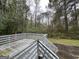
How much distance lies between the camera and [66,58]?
36.6ft

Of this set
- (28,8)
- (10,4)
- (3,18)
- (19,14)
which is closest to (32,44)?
(3,18)

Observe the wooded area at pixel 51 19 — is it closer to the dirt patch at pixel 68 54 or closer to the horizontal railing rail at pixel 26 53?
the dirt patch at pixel 68 54

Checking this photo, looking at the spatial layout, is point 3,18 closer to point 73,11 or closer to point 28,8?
point 28,8

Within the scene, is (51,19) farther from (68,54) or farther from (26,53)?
(26,53)

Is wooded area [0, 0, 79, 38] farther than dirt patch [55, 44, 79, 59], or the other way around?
wooded area [0, 0, 79, 38]

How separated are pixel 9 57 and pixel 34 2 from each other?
36813mm

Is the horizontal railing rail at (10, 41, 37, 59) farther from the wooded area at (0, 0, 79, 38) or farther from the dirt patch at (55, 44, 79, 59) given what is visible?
the wooded area at (0, 0, 79, 38)

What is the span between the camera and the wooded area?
1164 inches

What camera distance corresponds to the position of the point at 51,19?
36000 millimetres

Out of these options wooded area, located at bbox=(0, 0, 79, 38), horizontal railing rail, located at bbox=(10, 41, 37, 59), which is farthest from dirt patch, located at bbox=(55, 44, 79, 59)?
wooded area, located at bbox=(0, 0, 79, 38)

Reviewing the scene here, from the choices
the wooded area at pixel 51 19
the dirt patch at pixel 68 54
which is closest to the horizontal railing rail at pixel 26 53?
the dirt patch at pixel 68 54

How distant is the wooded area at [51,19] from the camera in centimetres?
2957

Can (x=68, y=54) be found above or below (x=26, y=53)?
below

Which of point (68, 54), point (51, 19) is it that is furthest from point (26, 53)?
point (51, 19)
